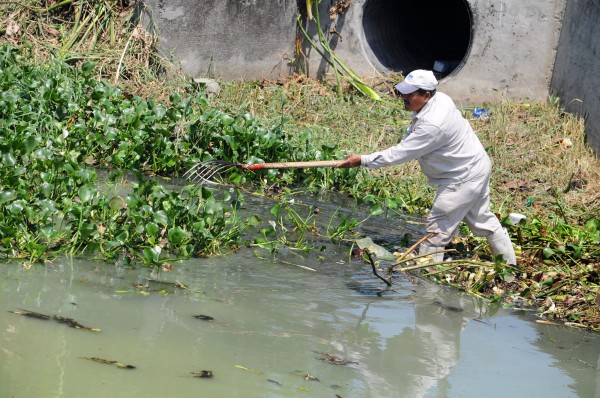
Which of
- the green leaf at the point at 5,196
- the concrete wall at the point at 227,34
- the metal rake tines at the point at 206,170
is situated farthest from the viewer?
the concrete wall at the point at 227,34

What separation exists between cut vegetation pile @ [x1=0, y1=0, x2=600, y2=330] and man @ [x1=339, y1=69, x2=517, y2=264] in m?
0.22

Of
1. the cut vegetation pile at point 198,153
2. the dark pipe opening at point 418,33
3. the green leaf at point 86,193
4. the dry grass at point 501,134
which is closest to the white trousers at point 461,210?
the cut vegetation pile at point 198,153

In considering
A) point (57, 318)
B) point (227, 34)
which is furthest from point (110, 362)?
point (227, 34)

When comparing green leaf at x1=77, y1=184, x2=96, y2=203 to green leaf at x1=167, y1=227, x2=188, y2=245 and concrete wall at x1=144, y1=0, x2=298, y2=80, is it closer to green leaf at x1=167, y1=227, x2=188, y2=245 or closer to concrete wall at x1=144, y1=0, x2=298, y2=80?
green leaf at x1=167, y1=227, x2=188, y2=245

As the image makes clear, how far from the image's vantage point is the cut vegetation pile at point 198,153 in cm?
579

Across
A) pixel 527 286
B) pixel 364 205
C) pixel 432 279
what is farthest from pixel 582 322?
pixel 364 205

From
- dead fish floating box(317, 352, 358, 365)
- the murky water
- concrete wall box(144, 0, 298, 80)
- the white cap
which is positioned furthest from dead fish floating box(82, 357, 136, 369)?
concrete wall box(144, 0, 298, 80)

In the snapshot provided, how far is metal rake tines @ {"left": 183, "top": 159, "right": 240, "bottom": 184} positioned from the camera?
753cm

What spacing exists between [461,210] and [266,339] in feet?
7.33

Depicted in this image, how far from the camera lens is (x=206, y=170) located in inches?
318

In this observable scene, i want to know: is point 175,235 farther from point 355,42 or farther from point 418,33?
point 418,33

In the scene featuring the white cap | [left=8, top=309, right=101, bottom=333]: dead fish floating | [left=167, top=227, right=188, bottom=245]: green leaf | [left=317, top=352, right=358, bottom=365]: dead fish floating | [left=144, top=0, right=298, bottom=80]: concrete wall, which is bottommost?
[left=8, top=309, right=101, bottom=333]: dead fish floating

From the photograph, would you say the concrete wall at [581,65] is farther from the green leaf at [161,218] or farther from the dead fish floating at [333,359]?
the dead fish floating at [333,359]

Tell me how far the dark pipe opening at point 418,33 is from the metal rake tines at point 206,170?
4.19m
